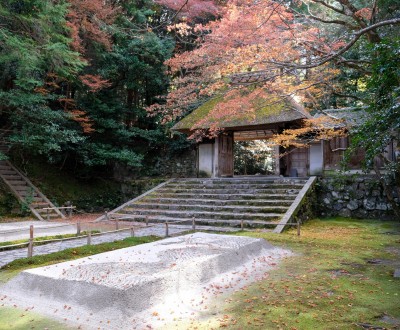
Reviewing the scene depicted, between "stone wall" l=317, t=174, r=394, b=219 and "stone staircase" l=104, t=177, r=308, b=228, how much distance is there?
94 centimetres

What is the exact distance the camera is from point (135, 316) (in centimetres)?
330

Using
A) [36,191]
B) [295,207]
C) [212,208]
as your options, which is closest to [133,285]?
[295,207]

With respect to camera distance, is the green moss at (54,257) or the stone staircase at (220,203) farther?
the stone staircase at (220,203)

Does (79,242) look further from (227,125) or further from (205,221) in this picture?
(227,125)

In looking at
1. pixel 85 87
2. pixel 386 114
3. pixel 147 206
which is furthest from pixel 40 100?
pixel 386 114

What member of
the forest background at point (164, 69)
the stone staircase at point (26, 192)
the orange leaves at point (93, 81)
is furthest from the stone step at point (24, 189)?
the orange leaves at point (93, 81)

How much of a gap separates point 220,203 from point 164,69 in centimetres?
831

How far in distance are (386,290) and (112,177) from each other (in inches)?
572

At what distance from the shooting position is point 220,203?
1113cm

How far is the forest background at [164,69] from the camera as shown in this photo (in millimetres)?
5715

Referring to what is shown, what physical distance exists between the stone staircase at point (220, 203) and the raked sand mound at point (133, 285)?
407 cm

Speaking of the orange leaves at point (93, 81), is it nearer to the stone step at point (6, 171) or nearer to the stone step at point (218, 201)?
the stone step at point (6, 171)

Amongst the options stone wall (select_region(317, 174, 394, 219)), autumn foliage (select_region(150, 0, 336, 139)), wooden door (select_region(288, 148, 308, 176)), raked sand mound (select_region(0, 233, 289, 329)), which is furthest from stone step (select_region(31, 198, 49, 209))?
wooden door (select_region(288, 148, 308, 176))

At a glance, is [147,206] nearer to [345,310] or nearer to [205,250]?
[205,250]
